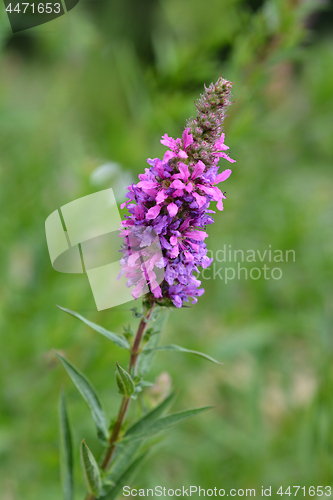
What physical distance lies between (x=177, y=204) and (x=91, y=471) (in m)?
0.58

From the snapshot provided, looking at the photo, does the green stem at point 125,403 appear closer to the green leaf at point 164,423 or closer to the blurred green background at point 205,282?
the green leaf at point 164,423

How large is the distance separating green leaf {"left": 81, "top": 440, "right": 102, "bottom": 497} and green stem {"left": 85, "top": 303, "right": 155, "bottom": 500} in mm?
46

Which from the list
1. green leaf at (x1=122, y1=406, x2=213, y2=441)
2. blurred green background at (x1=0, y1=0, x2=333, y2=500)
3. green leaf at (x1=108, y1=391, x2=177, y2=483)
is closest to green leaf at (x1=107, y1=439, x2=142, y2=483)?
green leaf at (x1=108, y1=391, x2=177, y2=483)

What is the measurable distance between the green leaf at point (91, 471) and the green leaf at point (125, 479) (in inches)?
1.6

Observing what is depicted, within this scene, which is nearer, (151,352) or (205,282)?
(151,352)

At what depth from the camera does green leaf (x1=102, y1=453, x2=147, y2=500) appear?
3.07ft

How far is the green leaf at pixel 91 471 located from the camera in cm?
80

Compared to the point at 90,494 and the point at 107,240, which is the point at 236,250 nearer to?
the point at 107,240

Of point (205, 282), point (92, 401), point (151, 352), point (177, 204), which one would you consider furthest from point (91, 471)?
point (205, 282)

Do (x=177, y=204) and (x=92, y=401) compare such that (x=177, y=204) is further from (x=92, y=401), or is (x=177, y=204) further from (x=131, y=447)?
(x=131, y=447)

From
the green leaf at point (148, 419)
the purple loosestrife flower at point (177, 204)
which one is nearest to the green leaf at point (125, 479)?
the green leaf at point (148, 419)

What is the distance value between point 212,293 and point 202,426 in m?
1.07

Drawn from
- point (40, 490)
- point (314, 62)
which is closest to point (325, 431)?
point (40, 490)

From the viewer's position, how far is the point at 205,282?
120 inches
